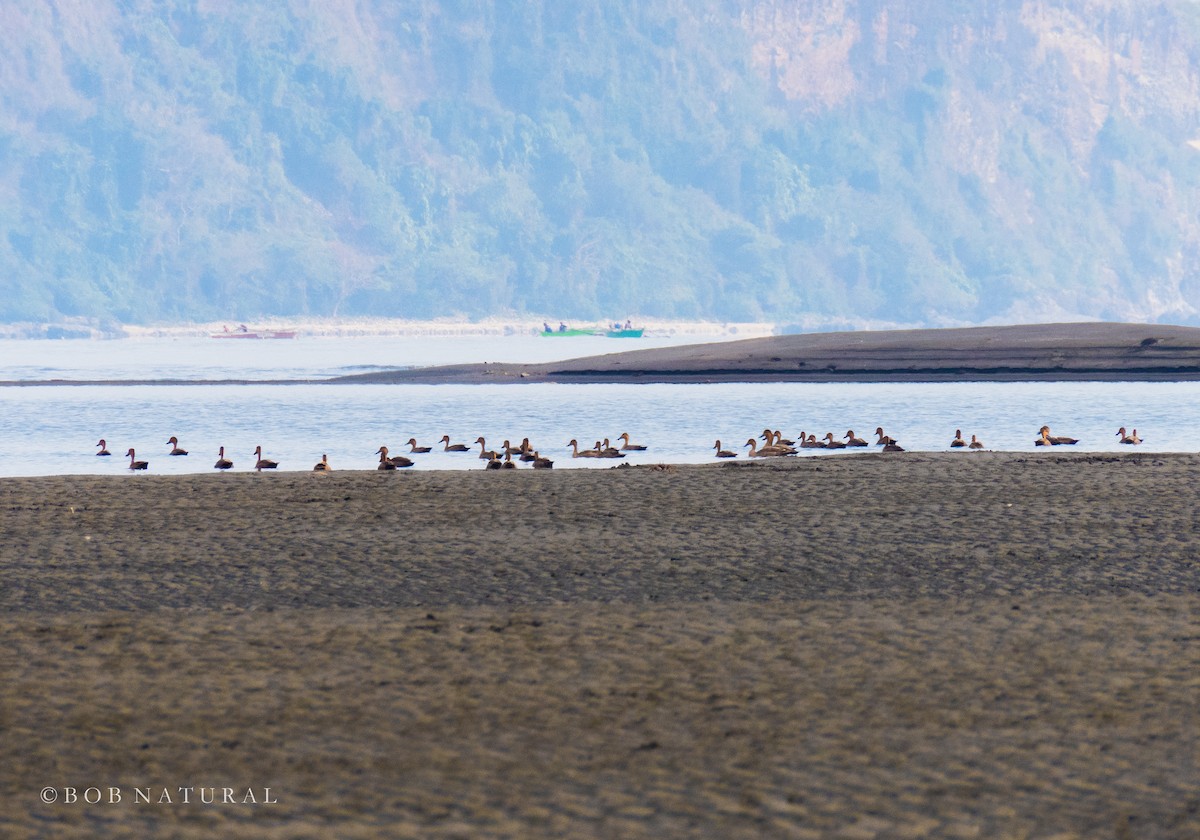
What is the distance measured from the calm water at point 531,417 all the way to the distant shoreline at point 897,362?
71 centimetres

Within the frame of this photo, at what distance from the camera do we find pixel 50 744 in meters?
10.3

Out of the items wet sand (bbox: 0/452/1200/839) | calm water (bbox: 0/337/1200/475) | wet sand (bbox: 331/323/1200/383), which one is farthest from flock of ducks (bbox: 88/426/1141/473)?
wet sand (bbox: 331/323/1200/383)

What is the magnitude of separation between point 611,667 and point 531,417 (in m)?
41.2

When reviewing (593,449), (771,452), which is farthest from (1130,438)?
(593,449)

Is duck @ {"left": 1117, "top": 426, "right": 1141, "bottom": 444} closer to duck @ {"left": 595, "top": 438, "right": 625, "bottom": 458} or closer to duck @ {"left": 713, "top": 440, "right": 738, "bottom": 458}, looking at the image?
duck @ {"left": 713, "top": 440, "right": 738, "bottom": 458}

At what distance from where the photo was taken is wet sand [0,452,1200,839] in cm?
907

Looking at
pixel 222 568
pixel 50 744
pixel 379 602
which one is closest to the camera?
pixel 50 744

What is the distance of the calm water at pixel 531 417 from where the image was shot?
39.0 meters

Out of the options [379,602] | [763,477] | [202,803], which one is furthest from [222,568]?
[763,477]

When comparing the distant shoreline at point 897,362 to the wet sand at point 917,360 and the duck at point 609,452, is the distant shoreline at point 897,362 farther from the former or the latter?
the duck at point 609,452

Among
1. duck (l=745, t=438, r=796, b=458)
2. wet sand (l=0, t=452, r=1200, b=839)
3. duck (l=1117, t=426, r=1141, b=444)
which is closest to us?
wet sand (l=0, t=452, r=1200, b=839)

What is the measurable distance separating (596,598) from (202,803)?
6.64 meters

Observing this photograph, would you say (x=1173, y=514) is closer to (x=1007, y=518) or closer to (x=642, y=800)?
(x=1007, y=518)

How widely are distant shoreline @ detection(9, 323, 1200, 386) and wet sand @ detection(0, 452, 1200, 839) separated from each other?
158 ft
